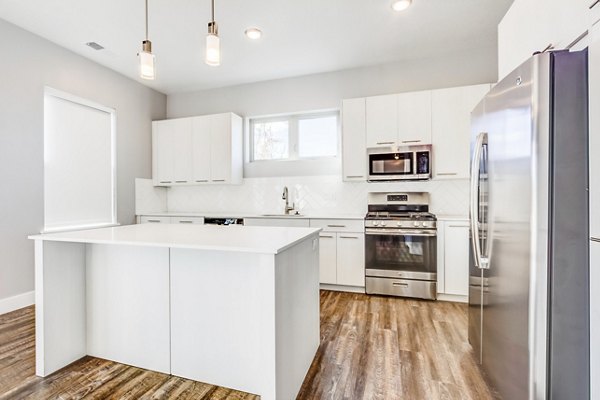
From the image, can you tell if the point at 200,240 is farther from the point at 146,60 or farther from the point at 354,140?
the point at 354,140

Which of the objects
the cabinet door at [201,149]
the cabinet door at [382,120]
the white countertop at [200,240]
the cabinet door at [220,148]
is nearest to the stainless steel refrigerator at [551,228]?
the white countertop at [200,240]

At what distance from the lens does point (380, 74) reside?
378 centimetres

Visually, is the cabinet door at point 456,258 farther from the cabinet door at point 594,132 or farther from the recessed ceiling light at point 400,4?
the recessed ceiling light at point 400,4

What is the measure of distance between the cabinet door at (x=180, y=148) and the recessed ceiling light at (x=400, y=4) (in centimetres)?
304

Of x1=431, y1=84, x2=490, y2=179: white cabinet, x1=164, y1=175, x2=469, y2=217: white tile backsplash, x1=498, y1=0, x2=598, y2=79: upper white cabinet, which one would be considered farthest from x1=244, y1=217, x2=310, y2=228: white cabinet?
x1=498, y1=0, x2=598, y2=79: upper white cabinet

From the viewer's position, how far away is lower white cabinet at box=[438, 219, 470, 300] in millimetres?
3025

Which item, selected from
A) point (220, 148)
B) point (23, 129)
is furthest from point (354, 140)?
point (23, 129)

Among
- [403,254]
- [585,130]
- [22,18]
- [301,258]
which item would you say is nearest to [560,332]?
[585,130]

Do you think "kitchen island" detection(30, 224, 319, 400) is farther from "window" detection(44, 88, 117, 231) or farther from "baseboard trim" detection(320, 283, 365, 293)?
"window" detection(44, 88, 117, 231)

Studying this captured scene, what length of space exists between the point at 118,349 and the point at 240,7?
9.34 feet

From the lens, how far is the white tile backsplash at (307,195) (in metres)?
3.51

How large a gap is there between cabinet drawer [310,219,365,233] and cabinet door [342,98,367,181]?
572mm

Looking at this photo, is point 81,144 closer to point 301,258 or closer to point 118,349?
point 118,349

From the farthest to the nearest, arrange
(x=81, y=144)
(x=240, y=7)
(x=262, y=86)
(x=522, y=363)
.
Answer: (x=262, y=86) < (x=81, y=144) < (x=240, y=7) < (x=522, y=363)
